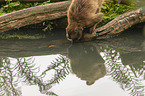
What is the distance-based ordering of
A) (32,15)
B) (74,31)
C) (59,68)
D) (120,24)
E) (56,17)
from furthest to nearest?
(56,17)
(32,15)
(120,24)
(74,31)
(59,68)

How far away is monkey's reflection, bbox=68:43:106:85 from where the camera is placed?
3.08 meters

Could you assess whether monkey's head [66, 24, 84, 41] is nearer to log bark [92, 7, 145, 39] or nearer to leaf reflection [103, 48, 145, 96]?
log bark [92, 7, 145, 39]

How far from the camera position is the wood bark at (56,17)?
4.59m

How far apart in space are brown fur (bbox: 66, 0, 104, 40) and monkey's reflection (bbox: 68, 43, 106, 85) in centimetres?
33

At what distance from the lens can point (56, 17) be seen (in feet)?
16.8

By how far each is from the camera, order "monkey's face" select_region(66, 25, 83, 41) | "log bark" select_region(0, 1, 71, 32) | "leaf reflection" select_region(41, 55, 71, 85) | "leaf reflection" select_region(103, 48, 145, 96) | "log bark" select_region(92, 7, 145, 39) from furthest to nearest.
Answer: "log bark" select_region(0, 1, 71, 32), "log bark" select_region(92, 7, 145, 39), "monkey's face" select_region(66, 25, 83, 41), "leaf reflection" select_region(41, 55, 71, 85), "leaf reflection" select_region(103, 48, 145, 96)

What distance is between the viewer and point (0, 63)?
12.1 feet

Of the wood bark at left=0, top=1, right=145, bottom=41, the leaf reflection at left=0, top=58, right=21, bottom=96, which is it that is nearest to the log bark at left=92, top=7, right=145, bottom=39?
the wood bark at left=0, top=1, right=145, bottom=41


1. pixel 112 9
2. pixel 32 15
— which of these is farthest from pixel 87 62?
pixel 112 9

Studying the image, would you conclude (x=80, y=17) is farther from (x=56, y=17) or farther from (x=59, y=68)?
(x=59, y=68)

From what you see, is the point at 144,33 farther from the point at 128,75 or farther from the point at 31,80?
the point at 31,80

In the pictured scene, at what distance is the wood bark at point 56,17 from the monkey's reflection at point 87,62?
52cm

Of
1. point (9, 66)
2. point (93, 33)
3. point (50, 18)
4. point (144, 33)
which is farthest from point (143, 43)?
point (9, 66)

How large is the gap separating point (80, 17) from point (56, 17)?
1.11 metres
